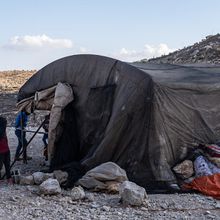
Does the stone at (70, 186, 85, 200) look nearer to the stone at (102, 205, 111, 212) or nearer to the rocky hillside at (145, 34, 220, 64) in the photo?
the stone at (102, 205, 111, 212)

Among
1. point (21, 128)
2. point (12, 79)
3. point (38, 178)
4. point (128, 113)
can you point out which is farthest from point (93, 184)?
point (12, 79)

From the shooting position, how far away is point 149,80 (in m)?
9.68

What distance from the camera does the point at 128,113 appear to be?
976 cm

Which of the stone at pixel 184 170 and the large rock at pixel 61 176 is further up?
the stone at pixel 184 170

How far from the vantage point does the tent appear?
956cm

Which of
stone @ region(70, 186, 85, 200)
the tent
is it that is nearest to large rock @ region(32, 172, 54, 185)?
the tent

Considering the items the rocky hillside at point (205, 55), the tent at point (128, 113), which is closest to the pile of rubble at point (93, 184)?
the tent at point (128, 113)

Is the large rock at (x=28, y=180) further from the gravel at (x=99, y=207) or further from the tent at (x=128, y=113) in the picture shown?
the tent at (x=128, y=113)

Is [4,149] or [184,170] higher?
[4,149]

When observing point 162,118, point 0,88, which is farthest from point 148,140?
point 0,88

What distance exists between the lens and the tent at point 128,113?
9.56 m

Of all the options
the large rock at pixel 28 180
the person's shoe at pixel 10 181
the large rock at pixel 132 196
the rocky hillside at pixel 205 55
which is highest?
the rocky hillside at pixel 205 55

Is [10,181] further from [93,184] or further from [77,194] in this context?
[77,194]

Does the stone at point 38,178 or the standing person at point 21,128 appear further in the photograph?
the standing person at point 21,128
